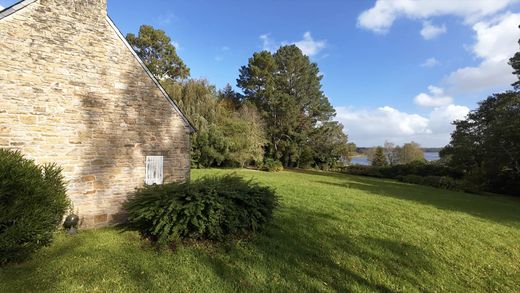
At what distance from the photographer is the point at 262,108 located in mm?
38188

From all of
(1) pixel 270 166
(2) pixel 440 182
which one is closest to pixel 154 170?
(1) pixel 270 166

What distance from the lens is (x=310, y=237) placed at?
689cm

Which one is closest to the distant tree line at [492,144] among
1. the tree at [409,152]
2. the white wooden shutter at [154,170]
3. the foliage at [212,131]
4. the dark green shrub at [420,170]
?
the dark green shrub at [420,170]

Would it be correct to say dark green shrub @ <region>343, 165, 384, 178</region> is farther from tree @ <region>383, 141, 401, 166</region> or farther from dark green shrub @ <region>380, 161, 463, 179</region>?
tree @ <region>383, 141, 401, 166</region>

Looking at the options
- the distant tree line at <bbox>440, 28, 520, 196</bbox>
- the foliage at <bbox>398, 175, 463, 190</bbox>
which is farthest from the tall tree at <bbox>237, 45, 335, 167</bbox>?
the distant tree line at <bbox>440, 28, 520, 196</bbox>

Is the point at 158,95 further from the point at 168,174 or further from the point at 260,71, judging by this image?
the point at 260,71

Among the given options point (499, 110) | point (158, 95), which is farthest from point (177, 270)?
point (499, 110)

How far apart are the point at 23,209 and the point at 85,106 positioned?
324 centimetres

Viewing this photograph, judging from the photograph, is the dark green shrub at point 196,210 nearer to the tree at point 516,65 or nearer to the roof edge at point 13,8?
the roof edge at point 13,8

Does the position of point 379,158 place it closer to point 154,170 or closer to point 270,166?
point 270,166

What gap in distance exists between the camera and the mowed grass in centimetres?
462

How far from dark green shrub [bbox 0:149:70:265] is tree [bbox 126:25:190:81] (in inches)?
1149

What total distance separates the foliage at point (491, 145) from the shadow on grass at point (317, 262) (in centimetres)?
1816

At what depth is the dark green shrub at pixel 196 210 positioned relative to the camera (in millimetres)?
5895
